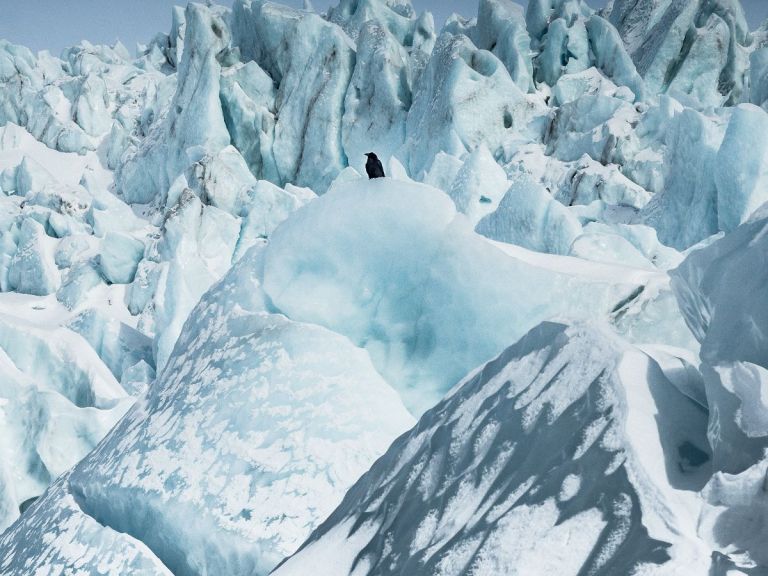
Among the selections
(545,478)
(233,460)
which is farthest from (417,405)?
(545,478)

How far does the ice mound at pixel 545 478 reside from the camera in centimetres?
105

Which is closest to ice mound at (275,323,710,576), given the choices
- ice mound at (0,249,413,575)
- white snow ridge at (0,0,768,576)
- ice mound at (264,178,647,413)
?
white snow ridge at (0,0,768,576)

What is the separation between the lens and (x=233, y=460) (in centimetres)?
251

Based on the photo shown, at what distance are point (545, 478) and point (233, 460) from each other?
1.58 metres

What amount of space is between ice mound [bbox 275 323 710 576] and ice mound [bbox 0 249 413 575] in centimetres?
64

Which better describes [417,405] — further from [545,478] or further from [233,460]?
[545,478]

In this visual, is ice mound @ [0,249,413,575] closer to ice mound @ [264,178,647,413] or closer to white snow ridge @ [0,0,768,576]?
white snow ridge @ [0,0,768,576]

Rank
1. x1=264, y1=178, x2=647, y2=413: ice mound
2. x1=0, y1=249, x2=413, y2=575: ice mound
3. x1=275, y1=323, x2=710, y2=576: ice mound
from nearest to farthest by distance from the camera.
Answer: x1=275, y1=323, x2=710, y2=576: ice mound, x1=0, y1=249, x2=413, y2=575: ice mound, x1=264, y1=178, x2=647, y2=413: ice mound

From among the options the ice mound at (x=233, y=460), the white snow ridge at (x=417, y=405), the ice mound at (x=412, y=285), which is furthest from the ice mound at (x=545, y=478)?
the ice mound at (x=412, y=285)

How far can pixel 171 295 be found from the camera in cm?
759

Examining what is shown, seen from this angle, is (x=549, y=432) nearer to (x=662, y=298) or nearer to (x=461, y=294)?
(x=461, y=294)

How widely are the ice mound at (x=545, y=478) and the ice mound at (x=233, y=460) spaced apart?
0.64 metres

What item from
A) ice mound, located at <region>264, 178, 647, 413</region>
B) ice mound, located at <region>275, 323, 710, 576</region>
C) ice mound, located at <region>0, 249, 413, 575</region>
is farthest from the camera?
ice mound, located at <region>264, 178, 647, 413</region>

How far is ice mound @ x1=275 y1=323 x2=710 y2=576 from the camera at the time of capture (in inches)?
41.4
